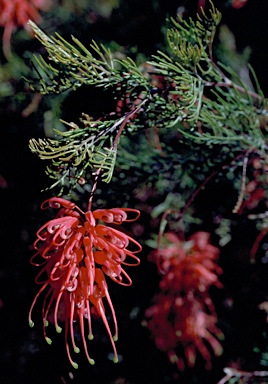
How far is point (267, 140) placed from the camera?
1.52 feet

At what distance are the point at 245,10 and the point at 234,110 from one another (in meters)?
0.23

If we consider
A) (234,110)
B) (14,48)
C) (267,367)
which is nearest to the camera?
(234,110)

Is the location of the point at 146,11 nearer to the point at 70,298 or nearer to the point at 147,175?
the point at 147,175

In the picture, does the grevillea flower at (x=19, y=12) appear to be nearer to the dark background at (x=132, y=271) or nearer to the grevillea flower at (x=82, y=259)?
the dark background at (x=132, y=271)

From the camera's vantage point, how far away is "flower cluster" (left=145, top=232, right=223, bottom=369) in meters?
0.59

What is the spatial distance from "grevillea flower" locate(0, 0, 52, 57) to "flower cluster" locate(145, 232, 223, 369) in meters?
0.36

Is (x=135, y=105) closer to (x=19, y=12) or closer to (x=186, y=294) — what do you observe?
(x=186, y=294)

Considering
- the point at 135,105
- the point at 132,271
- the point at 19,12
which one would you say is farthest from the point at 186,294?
the point at 19,12

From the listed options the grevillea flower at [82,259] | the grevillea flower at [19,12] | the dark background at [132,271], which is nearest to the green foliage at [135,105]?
the grevillea flower at [82,259]

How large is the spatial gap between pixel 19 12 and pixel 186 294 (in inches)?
17.9

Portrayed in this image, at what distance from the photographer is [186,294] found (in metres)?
0.60

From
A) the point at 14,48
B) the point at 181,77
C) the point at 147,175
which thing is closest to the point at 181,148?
the point at 147,175

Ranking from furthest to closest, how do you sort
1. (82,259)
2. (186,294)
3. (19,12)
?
(19,12)
(186,294)
(82,259)

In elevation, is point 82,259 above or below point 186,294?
above
